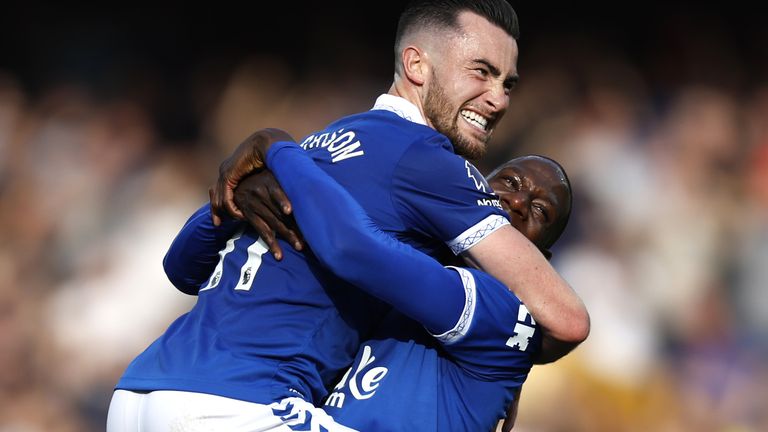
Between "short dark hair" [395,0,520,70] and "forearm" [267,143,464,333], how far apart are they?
0.88 meters

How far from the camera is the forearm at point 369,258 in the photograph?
2375 millimetres

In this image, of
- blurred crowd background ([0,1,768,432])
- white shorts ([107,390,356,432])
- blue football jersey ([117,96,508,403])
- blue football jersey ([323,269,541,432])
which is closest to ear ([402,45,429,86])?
blue football jersey ([117,96,508,403])

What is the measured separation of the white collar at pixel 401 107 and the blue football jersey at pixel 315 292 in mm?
182

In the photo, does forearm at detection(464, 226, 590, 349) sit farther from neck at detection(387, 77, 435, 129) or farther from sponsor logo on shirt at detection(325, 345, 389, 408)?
neck at detection(387, 77, 435, 129)

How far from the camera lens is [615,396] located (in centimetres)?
600

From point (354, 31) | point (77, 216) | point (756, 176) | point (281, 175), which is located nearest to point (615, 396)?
point (756, 176)

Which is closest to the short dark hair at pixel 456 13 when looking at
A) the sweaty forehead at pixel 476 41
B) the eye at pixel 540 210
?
the sweaty forehead at pixel 476 41

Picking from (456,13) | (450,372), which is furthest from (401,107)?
(450,372)

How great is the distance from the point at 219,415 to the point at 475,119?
123 cm

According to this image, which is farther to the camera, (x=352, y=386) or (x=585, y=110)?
(x=585, y=110)

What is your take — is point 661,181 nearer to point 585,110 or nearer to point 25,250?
point 585,110

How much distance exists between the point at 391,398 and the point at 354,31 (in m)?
4.75

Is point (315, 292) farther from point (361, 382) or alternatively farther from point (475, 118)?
point (475, 118)

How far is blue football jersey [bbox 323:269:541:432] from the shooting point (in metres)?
2.50
